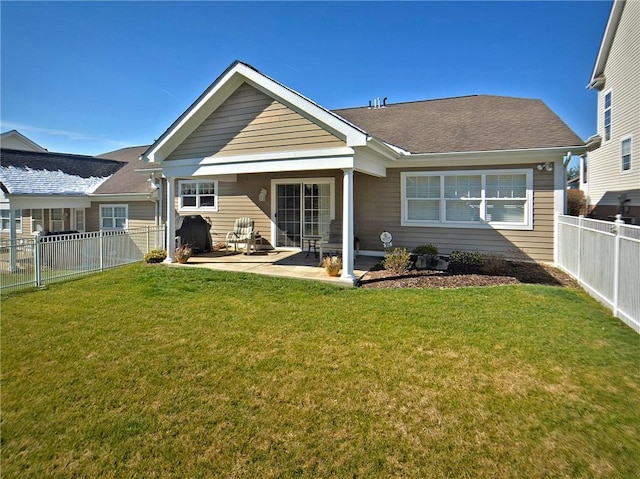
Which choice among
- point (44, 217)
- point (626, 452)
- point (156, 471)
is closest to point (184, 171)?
point (156, 471)

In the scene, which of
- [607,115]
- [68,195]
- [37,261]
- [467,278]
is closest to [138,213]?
[68,195]

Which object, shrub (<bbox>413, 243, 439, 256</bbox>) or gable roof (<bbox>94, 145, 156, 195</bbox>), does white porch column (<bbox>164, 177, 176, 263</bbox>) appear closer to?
gable roof (<bbox>94, 145, 156, 195</bbox>)

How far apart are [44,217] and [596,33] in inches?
1127

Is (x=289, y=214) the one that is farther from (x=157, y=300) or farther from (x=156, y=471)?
(x=156, y=471)

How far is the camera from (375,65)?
1689 centimetres

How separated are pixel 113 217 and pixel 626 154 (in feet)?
72.5

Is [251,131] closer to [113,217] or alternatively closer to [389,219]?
[389,219]

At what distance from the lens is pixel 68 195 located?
16.7 m

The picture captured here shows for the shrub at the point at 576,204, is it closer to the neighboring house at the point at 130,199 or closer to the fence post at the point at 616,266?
the fence post at the point at 616,266

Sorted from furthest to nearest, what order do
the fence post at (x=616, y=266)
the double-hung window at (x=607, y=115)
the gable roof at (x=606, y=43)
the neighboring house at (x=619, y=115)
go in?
the double-hung window at (x=607, y=115) → the gable roof at (x=606, y=43) → the neighboring house at (x=619, y=115) → the fence post at (x=616, y=266)

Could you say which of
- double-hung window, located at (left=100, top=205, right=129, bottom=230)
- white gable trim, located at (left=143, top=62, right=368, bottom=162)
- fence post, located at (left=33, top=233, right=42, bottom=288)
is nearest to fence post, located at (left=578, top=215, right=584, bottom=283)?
white gable trim, located at (left=143, top=62, right=368, bottom=162)

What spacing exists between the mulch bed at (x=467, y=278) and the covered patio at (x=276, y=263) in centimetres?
56

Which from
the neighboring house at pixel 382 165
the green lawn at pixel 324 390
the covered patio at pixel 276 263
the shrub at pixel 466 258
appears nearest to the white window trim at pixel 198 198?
the neighboring house at pixel 382 165

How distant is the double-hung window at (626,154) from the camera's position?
1384 cm
